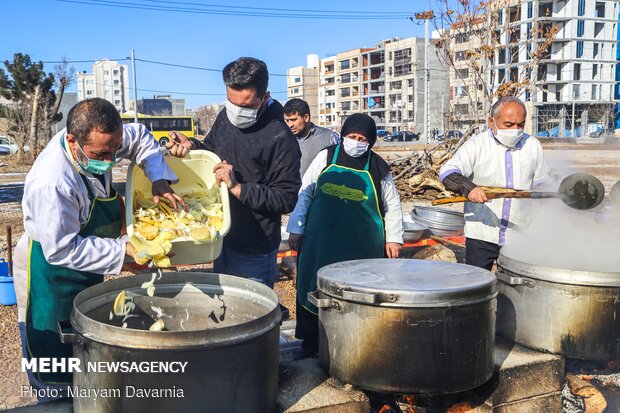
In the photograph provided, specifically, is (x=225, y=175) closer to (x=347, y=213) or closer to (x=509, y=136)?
(x=347, y=213)

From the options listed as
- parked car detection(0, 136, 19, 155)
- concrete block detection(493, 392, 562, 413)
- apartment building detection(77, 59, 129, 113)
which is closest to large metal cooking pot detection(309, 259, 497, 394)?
concrete block detection(493, 392, 562, 413)

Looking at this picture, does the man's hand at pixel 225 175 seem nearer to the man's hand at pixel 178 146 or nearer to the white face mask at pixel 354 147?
the man's hand at pixel 178 146

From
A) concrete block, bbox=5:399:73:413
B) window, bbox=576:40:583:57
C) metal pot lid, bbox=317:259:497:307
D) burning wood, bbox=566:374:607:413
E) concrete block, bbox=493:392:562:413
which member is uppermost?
window, bbox=576:40:583:57

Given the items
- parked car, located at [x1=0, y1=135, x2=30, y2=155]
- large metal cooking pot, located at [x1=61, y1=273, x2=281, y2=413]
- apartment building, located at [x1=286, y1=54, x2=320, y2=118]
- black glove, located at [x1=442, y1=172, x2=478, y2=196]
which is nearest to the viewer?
large metal cooking pot, located at [x1=61, y1=273, x2=281, y2=413]

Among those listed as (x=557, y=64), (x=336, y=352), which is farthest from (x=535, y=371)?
(x=557, y=64)

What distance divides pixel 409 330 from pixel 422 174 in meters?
11.9

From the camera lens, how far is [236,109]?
3105mm

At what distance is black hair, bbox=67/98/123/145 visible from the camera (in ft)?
7.22

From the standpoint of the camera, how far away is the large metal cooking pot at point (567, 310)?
2.61 meters

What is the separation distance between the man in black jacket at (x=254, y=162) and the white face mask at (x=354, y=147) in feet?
1.62

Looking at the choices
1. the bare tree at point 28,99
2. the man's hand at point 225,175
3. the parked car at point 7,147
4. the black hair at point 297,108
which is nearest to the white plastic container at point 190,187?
the man's hand at point 225,175

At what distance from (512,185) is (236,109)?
6.27 ft

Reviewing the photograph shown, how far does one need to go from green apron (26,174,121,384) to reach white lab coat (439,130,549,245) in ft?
7.27

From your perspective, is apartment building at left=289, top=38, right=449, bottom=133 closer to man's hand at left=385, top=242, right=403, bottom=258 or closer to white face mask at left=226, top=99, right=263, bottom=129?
man's hand at left=385, top=242, right=403, bottom=258
